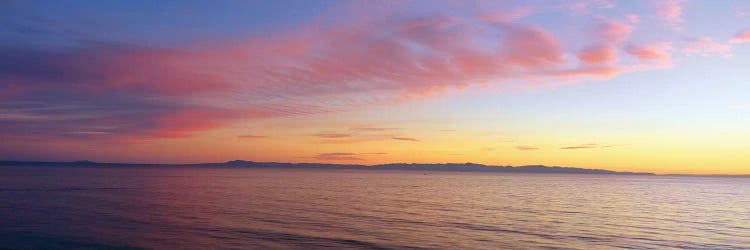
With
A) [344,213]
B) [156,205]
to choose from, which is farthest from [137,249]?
[156,205]

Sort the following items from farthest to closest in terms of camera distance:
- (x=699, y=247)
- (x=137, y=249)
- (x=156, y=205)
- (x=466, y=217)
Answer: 1. (x=156, y=205)
2. (x=466, y=217)
3. (x=699, y=247)
4. (x=137, y=249)

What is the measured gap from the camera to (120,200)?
74.3 m

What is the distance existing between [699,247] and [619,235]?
6.76 m

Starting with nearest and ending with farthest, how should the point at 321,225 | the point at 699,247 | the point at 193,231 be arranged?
the point at 699,247, the point at 193,231, the point at 321,225

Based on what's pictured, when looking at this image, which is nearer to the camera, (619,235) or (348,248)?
(348,248)

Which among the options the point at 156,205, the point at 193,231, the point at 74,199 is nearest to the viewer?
the point at 193,231

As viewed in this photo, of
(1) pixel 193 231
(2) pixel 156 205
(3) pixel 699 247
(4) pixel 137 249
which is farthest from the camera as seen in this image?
(2) pixel 156 205

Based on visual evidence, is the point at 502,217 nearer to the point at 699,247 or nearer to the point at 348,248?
the point at 699,247

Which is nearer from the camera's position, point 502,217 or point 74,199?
point 502,217

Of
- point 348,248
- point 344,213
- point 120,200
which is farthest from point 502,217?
point 120,200

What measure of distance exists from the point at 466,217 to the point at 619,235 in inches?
653

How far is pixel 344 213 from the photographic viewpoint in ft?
200

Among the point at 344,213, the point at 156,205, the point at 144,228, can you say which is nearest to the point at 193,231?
the point at 144,228

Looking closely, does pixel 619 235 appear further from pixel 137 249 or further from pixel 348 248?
pixel 137 249
